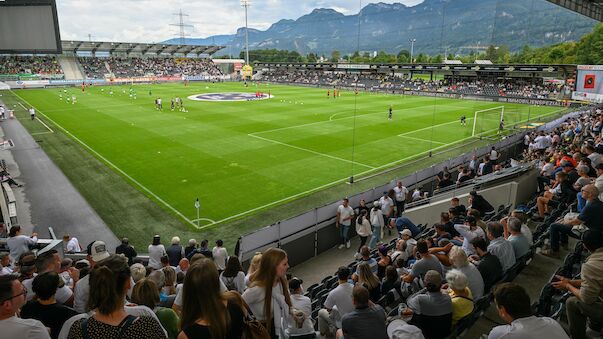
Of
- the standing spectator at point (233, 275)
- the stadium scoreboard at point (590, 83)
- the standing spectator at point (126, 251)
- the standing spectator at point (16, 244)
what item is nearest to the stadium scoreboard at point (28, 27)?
the standing spectator at point (16, 244)

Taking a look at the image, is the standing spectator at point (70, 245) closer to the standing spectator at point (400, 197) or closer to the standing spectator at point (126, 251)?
the standing spectator at point (126, 251)

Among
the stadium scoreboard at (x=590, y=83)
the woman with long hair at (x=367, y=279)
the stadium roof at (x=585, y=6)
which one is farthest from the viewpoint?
the stadium scoreboard at (x=590, y=83)

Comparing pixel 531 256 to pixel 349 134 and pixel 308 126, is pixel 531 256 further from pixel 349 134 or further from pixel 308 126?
pixel 308 126

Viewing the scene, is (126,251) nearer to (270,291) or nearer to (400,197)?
(270,291)

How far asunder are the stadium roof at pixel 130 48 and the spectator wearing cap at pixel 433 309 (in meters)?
90.9

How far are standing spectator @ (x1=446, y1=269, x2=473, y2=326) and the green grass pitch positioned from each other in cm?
1046

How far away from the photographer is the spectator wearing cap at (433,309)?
185 inches

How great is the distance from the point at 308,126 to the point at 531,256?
2566cm

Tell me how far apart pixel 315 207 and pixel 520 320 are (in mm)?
11328

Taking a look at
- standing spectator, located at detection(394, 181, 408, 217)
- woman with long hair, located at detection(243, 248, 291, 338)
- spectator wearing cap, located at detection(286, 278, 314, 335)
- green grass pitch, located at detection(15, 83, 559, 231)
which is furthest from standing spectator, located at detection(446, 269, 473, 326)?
green grass pitch, located at detection(15, 83, 559, 231)

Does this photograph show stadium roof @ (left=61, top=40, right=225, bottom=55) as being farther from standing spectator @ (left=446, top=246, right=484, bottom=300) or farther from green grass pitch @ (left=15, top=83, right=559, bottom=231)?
standing spectator @ (left=446, top=246, right=484, bottom=300)

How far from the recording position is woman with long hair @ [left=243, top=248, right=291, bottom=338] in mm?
3949

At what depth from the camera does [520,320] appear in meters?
3.62

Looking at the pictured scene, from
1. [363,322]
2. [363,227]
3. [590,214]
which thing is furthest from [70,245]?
[590,214]
